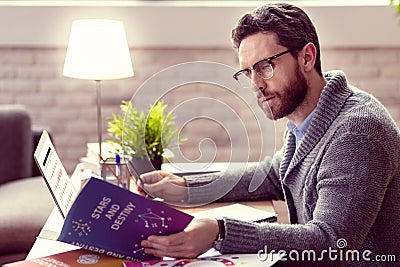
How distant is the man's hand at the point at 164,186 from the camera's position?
217 cm

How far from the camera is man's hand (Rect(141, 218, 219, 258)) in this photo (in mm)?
1591

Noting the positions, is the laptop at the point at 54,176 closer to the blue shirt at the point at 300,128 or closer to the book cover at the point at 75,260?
the book cover at the point at 75,260

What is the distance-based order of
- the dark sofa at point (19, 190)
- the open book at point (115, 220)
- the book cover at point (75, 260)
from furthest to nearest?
1. the dark sofa at point (19, 190)
2. the book cover at point (75, 260)
3. the open book at point (115, 220)

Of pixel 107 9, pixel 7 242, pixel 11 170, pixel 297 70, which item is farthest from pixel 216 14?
pixel 297 70

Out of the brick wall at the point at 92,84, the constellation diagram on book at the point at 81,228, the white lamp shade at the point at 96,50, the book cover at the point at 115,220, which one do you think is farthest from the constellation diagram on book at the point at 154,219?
the brick wall at the point at 92,84

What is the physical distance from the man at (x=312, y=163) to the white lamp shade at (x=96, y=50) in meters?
0.71

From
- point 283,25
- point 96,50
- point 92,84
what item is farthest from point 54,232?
→ point 92,84

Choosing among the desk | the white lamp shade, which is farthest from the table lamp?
the desk

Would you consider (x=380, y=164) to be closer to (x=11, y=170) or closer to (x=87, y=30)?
(x=87, y=30)

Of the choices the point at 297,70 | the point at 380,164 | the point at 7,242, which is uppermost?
the point at 297,70

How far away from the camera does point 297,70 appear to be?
1.93 m

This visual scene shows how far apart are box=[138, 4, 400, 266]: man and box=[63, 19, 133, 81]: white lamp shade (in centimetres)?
71

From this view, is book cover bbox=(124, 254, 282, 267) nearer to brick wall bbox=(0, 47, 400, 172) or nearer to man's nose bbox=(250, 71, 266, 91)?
man's nose bbox=(250, 71, 266, 91)

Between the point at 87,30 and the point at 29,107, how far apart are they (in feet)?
4.56
